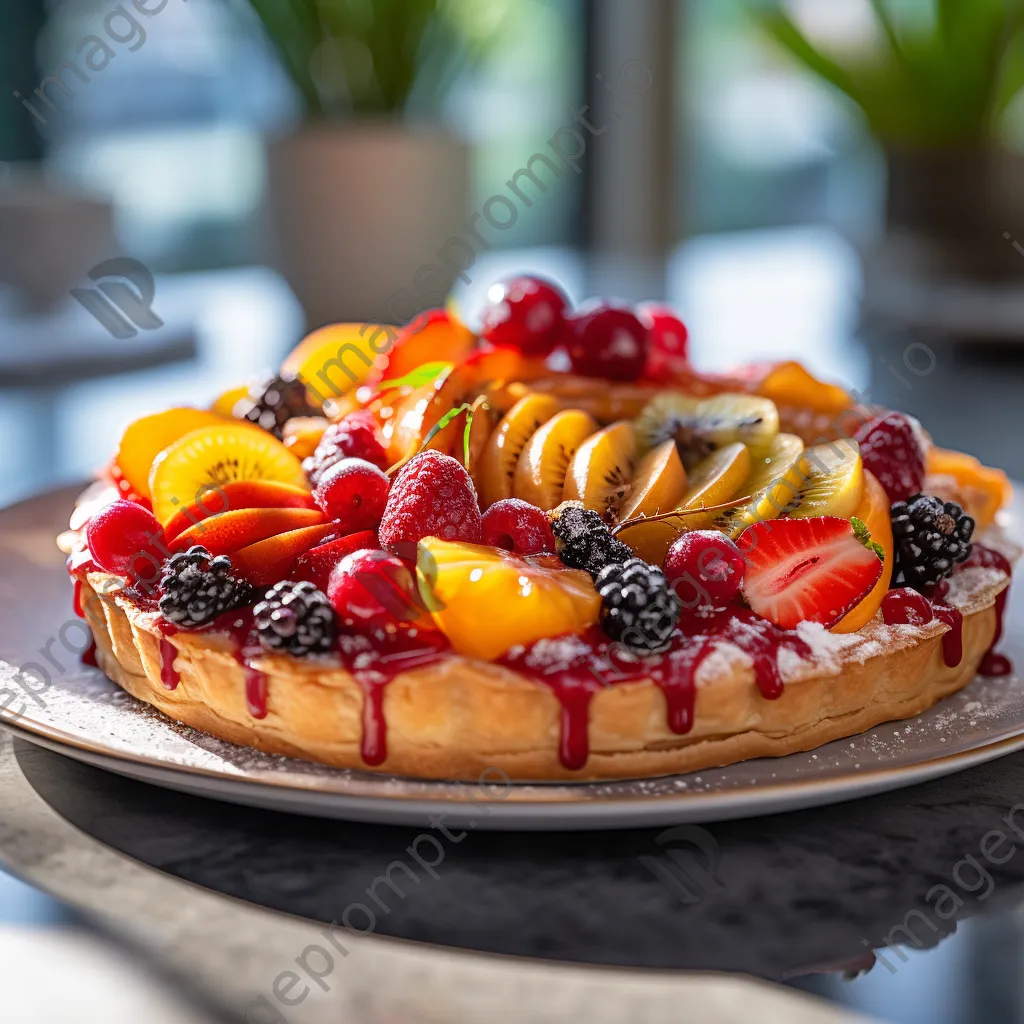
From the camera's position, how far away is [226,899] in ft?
4.41

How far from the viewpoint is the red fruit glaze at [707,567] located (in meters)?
1.68

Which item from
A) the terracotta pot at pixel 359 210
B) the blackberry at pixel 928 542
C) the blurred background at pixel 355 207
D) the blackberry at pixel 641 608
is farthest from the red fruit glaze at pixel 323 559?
the terracotta pot at pixel 359 210

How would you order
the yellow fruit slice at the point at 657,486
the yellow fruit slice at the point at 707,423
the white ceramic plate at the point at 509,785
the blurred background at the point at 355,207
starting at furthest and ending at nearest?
the blurred background at the point at 355,207 → the yellow fruit slice at the point at 707,423 → the yellow fruit slice at the point at 657,486 → the white ceramic plate at the point at 509,785

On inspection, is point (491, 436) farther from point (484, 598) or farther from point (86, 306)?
point (86, 306)

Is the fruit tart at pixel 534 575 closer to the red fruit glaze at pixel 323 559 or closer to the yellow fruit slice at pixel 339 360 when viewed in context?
the red fruit glaze at pixel 323 559

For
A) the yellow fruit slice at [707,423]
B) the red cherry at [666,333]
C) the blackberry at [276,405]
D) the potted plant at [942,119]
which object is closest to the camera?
the yellow fruit slice at [707,423]

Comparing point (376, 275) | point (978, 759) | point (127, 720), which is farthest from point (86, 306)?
point (978, 759)

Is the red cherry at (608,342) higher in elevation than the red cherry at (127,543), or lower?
higher

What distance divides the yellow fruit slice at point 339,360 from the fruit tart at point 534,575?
0.60ft

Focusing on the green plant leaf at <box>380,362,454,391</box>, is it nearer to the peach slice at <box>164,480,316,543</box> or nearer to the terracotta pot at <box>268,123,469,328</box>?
the peach slice at <box>164,480,316,543</box>

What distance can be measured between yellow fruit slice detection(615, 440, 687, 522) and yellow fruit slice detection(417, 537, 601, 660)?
0.29m

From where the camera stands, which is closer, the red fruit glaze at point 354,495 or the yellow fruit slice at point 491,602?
the yellow fruit slice at point 491,602

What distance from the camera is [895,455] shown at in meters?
2.05

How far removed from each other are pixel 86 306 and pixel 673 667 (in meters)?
3.53
